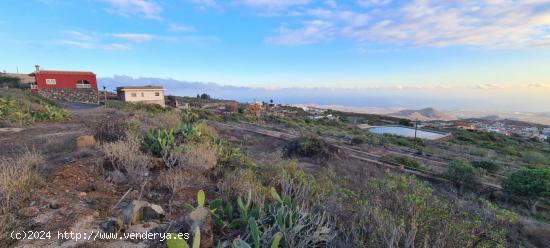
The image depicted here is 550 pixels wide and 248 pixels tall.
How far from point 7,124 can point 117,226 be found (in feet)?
33.2

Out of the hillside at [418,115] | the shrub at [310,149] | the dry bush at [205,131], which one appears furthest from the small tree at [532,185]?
the hillside at [418,115]

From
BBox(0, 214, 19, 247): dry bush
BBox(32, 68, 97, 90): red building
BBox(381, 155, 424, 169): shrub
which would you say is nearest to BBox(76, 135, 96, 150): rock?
BBox(0, 214, 19, 247): dry bush

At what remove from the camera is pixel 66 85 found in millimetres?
31562

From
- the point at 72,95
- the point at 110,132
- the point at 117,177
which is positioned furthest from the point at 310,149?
the point at 72,95

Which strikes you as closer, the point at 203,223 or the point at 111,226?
the point at 203,223

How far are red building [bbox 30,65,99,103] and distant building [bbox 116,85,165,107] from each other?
11.1 ft

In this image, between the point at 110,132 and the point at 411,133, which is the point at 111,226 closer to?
the point at 110,132

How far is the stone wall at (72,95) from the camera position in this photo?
30.7 meters

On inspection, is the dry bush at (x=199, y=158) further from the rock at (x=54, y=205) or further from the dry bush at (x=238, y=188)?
the rock at (x=54, y=205)

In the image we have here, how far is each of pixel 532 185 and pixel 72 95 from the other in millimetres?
38436

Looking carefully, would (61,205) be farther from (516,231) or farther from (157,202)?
(516,231)

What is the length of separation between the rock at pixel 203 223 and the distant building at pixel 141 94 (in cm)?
3774

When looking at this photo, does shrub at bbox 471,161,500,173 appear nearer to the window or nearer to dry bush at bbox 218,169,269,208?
dry bush at bbox 218,169,269,208

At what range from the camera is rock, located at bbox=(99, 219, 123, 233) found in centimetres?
290
